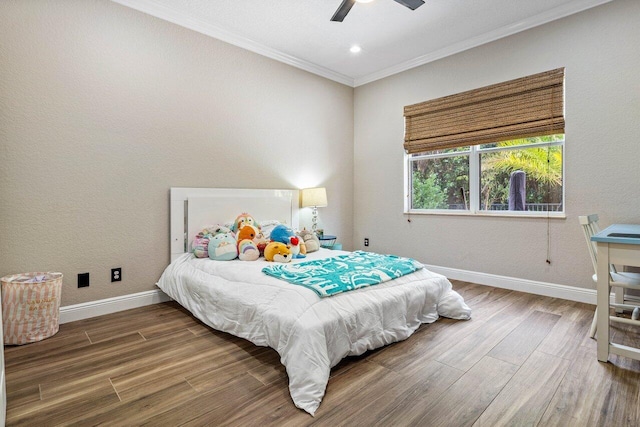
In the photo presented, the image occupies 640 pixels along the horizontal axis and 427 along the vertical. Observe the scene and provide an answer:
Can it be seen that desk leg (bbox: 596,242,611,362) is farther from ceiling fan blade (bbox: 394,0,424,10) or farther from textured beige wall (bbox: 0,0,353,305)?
textured beige wall (bbox: 0,0,353,305)

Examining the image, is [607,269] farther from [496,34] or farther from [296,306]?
[496,34]

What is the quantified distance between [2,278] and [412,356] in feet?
9.15

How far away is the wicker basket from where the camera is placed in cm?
219

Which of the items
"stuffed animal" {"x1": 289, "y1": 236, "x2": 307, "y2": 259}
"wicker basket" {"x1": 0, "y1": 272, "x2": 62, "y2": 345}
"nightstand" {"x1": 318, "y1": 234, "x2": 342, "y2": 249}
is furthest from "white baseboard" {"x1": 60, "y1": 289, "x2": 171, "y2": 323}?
"nightstand" {"x1": 318, "y1": 234, "x2": 342, "y2": 249}

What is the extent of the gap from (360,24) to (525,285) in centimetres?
310

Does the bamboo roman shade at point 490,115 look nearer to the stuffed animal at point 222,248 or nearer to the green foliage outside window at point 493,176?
the green foliage outside window at point 493,176

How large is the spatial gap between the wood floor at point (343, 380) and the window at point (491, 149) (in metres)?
1.46

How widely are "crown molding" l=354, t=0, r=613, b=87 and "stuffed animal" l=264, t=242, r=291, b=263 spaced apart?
288 centimetres

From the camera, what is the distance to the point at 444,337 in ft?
7.64

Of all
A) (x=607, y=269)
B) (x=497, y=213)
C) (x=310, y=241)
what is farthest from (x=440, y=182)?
(x=607, y=269)

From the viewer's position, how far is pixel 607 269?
1929 mm

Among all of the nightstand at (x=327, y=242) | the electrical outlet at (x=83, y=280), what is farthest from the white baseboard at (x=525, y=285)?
the electrical outlet at (x=83, y=280)

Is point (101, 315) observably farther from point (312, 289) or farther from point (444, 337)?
point (444, 337)

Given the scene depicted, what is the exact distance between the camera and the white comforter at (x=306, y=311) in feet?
5.65
